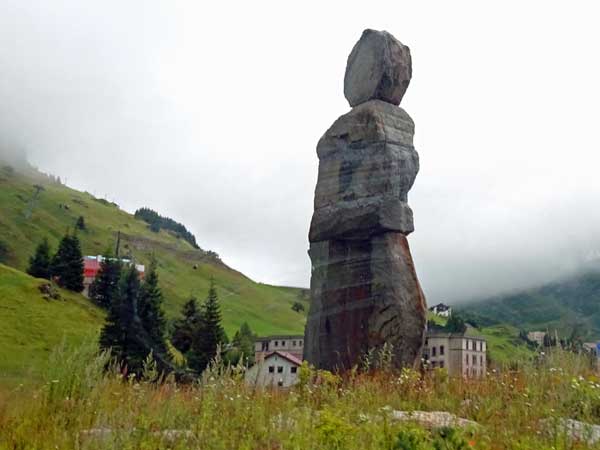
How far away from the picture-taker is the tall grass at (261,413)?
5.07 metres

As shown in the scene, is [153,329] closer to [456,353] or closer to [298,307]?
[456,353]

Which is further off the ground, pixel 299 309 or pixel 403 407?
pixel 299 309

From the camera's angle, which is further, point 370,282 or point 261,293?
point 261,293

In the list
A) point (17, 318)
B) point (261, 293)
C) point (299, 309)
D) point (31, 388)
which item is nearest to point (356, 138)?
point (31, 388)

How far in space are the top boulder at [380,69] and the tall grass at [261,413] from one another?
8.78 metres

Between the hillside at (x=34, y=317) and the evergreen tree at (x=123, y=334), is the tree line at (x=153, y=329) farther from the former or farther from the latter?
the hillside at (x=34, y=317)

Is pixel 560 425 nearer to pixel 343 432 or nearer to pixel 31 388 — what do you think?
pixel 343 432

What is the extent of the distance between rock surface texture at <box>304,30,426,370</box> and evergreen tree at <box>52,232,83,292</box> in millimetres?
69982

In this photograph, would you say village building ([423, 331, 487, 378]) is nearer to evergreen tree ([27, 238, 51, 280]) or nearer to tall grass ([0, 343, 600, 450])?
tall grass ([0, 343, 600, 450])

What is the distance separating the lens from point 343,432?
500 cm

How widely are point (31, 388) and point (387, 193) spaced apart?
9.28m

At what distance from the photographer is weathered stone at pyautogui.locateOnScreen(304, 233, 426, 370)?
13.7 metres

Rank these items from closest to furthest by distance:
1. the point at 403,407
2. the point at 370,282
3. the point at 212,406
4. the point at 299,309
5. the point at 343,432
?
the point at 343,432
the point at 212,406
the point at 403,407
the point at 370,282
the point at 299,309

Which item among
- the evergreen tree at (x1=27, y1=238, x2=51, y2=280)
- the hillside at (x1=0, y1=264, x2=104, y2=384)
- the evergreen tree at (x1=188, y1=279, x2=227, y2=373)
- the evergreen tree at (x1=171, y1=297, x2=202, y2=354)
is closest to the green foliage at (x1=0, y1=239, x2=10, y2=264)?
the evergreen tree at (x1=27, y1=238, x2=51, y2=280)
